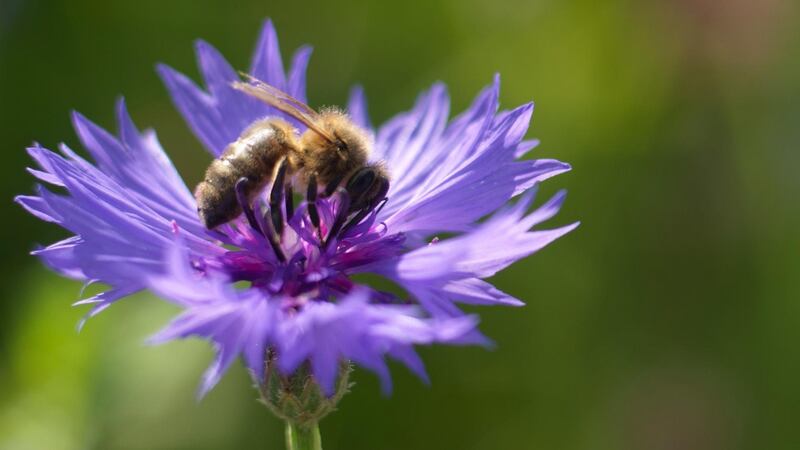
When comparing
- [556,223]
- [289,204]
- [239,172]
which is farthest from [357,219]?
[556,223]

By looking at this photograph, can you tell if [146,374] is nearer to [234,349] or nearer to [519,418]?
[519,418]

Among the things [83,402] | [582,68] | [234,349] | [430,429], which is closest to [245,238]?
[234,349]

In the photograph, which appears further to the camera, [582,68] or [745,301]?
[582,68]

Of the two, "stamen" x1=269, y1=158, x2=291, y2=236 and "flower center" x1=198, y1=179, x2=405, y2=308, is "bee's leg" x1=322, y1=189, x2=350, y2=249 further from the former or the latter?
"stamen" x1=269, y1=158, x2=291, y2=236

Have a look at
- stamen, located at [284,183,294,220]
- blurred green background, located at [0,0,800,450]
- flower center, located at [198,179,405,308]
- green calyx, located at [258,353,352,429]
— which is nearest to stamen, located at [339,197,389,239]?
flower center, located at [198,179,405,308]

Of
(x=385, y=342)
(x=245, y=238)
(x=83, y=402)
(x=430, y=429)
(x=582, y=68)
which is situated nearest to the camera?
(x=385, y=342)

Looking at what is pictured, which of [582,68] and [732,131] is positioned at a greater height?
[582,68]
